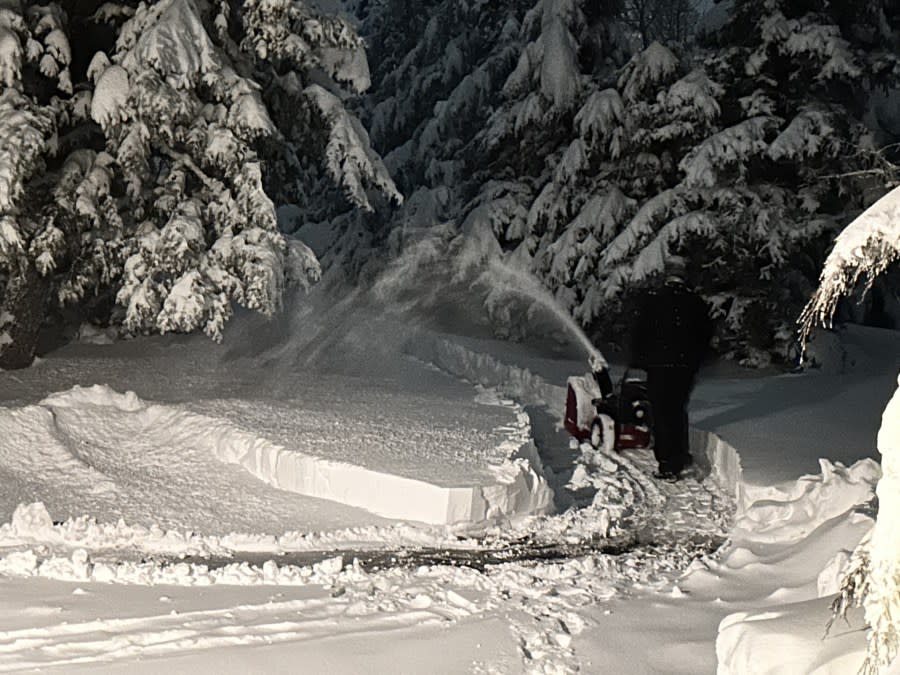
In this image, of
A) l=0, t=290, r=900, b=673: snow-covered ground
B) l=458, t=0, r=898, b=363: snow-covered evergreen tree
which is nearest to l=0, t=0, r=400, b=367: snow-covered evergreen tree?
l=0, t=290, r=900, b=673: snow-covered ground

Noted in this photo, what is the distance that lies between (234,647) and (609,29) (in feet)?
63.0

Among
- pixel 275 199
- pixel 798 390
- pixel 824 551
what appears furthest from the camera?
pixel 275 199

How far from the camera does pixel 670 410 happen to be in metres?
8.28

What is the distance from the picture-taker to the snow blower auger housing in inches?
368

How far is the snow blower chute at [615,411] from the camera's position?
9.35 meters

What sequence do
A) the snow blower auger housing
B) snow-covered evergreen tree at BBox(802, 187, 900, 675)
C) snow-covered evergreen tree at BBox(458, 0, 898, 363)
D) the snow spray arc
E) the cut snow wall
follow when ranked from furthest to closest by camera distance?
1. the snow spray arc
2. snow-covered evergreen tree at BBox(458, 0, 898, 363)
3. the snow blower auger housing
4. the cut snow wall
5. snow-covered evergreen tree at BBox(802, 187, 900, 675)

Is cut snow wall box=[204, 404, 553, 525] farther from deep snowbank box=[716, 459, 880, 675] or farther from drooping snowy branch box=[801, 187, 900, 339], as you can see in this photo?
drooping snowy branch box=[801, 187, 900, 339]

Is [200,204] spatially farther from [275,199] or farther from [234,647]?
[234,647]

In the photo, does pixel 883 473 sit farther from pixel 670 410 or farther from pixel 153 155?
pixel 153 155

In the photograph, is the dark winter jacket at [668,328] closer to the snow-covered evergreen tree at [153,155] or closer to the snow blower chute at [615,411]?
the snow blower chute at [615,411]

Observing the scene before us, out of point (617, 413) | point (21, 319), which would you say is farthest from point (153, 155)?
point (617, 413)

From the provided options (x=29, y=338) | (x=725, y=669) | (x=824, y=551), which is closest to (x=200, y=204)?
(x=29, y=338)

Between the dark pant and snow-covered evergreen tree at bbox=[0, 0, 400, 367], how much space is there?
16.0 ft

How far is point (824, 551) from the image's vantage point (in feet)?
16.2
